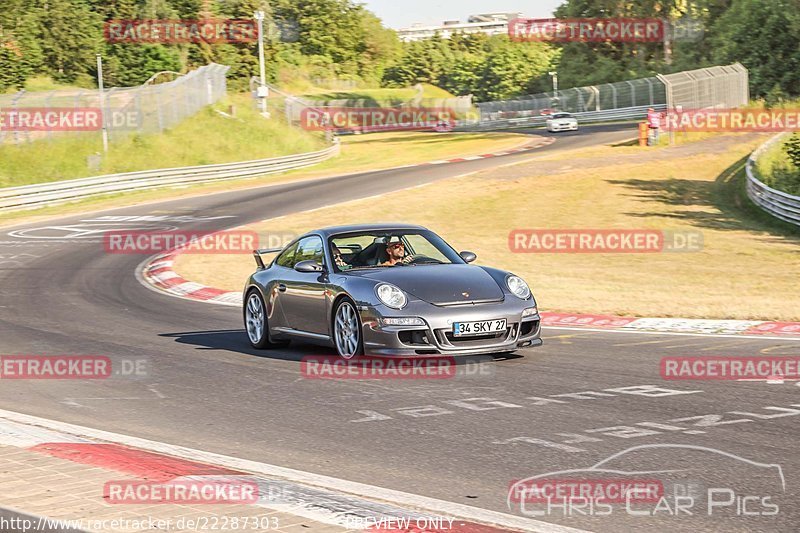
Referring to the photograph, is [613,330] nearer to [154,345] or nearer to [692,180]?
[154,345]

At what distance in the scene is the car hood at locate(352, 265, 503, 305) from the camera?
10656 millimetres

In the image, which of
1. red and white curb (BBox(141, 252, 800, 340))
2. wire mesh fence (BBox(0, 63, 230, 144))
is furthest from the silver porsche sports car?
wire mesh fence (BBox(0, 63, 230, 144))

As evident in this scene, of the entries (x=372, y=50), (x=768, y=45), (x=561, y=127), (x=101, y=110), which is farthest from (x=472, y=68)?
(x=101, y=110)

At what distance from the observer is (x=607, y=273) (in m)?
21.3

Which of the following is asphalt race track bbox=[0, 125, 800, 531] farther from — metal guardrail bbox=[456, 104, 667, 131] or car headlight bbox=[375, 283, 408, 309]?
metal guardrail bbox=[456, 104, 667, 131]

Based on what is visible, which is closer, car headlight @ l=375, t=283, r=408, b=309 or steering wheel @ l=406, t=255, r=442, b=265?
car headlight @ l=375, t=283, r=408, b=309

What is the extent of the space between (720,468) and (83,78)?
70.8 m

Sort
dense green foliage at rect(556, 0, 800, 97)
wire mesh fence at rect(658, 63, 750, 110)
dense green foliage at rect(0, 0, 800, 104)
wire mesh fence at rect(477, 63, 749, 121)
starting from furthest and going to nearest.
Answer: dense green foliage at rect(0, 0, 800, 104) → dense green foliage at rect(556, 0, 800, 97) → wire mesh fence at rect(477, 63, 749, 121) → wire mesh fence at rect(658, 63, 750, 110)

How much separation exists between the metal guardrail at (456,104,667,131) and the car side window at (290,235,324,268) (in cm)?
6312

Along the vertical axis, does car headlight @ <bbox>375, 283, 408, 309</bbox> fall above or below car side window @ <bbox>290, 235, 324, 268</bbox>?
below

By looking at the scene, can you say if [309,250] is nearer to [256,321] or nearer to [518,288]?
[256,321]

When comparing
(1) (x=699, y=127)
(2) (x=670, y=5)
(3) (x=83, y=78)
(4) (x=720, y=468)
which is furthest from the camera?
(2) (x=670, y=5)

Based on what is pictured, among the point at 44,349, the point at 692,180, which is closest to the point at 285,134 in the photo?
the point at 692,180

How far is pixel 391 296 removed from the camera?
1064 centimetres
